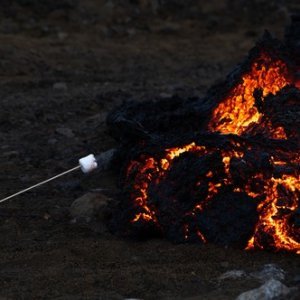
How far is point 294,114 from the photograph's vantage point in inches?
207

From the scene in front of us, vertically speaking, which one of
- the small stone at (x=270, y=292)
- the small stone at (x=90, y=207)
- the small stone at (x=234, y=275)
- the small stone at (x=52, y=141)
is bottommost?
the small stone at (x=52, y=141)

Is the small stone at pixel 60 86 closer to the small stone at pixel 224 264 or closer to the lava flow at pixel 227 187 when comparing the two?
the lava flow at pixel 227 187

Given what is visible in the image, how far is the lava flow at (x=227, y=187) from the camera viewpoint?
4.81m

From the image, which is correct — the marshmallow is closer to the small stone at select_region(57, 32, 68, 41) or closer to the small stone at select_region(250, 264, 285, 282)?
the small stone at select_region(250, 264, 285, 282)

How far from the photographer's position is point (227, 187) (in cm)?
491

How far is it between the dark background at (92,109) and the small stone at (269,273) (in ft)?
0.20

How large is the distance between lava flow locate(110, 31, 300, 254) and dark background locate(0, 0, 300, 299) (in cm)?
13

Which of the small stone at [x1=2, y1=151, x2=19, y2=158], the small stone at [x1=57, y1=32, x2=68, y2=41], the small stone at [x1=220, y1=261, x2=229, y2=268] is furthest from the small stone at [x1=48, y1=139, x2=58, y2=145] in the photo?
the small stone at [x1=57, y1=32, x2=68, y2=41]

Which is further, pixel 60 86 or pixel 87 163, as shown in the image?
pixel 60 86

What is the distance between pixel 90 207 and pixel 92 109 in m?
3.46

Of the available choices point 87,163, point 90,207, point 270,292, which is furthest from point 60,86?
point 270,292

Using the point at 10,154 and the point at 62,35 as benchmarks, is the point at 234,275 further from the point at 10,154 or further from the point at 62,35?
the point at 62,35

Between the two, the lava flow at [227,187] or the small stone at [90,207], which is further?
the small stone at [90,207]

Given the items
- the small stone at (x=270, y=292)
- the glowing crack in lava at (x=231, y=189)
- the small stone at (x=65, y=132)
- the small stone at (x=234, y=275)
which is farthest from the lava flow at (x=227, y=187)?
the small stone at (x=65, y=132)
